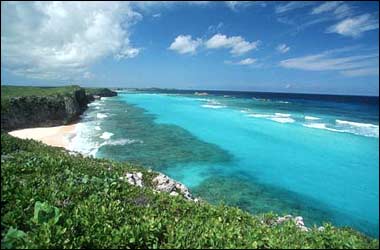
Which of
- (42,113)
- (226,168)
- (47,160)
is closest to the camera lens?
(47,160)

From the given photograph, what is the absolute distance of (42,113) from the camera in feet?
147

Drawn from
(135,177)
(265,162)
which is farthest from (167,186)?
(265,162)

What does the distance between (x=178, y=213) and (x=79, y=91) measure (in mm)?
65998

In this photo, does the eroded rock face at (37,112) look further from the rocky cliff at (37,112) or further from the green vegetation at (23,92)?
the green vegetation at (23,92)

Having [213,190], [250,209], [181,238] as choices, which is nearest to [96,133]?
[213,190]

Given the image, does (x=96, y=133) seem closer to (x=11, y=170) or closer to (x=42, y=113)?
(x=42, y=113)

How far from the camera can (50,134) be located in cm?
3747

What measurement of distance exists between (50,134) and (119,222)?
115 feet

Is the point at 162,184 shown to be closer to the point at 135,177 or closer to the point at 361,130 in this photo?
the point at 135,177

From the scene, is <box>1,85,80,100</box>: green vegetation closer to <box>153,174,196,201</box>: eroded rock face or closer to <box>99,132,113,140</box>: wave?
<box>99,132,113,140</box>: wave

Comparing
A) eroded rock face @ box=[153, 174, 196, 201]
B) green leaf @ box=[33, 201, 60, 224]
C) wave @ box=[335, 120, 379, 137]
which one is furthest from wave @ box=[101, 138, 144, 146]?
wave @ box=[335, 120, 379, 137]

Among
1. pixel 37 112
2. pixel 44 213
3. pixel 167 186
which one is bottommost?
pixel 37 112

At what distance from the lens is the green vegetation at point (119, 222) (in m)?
5.36

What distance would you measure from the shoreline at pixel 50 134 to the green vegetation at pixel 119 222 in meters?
25.7
